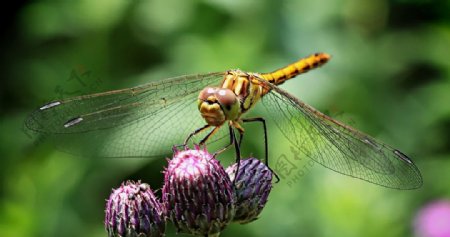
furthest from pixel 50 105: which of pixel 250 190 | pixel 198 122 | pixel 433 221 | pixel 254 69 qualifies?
pixel 433 221

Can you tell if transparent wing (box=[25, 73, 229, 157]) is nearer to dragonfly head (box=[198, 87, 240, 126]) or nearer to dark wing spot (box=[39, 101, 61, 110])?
dark wing spot (box=[39, 101, 61, 110])

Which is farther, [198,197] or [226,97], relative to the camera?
[226,97]

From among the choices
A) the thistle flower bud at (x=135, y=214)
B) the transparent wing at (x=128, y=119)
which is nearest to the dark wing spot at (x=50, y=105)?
the transparent wing at (x=128, y=119)

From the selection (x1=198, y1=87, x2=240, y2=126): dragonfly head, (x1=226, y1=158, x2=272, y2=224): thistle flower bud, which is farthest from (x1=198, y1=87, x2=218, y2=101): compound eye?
(x1=226, y1=158, x2=272, y2=224): thistle flower bud

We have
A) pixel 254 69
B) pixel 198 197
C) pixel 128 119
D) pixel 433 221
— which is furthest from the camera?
pixel 254 69

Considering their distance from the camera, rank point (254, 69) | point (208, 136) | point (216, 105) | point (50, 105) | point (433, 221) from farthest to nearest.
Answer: point (254, 69) → point (433, 221) → point (50, 105) → point (208, 136) → point (216, 105)

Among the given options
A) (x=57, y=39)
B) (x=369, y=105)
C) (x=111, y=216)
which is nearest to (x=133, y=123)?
(x=111, y=216)

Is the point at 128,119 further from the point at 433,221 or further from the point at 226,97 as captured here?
the point at 433,221

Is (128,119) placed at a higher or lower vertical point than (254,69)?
lower
